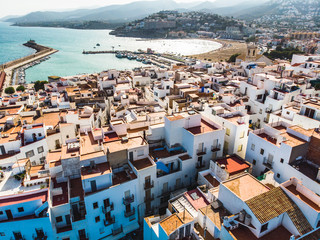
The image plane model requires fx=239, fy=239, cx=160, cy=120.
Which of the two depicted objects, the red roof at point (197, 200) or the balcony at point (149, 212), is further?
the balcony at point (149, 212)

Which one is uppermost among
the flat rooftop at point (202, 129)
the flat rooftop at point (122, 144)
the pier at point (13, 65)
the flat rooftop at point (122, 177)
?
the flat rooftop at point (202, 129)

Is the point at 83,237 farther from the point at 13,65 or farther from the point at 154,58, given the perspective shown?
the point at 154,58

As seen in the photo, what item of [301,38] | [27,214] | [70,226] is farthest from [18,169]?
[301,38]

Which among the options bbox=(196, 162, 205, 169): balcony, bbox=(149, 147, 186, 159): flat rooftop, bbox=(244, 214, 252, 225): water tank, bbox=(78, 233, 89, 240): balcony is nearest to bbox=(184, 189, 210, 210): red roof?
bbox=(196, 162, 205, 169): balcony

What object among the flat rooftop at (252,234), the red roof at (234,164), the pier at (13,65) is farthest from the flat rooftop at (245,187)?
the pier at (13,65)

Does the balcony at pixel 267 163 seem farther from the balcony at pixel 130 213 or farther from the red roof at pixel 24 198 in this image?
the red roof at pixel 24 198

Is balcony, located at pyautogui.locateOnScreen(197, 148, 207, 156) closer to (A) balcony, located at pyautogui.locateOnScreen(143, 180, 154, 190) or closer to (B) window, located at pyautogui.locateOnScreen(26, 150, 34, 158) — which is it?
(A) balcony, located at pyautogui.locateOnScreen(143, 180, 154, 190)

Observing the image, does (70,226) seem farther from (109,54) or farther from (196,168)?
(109,54)
